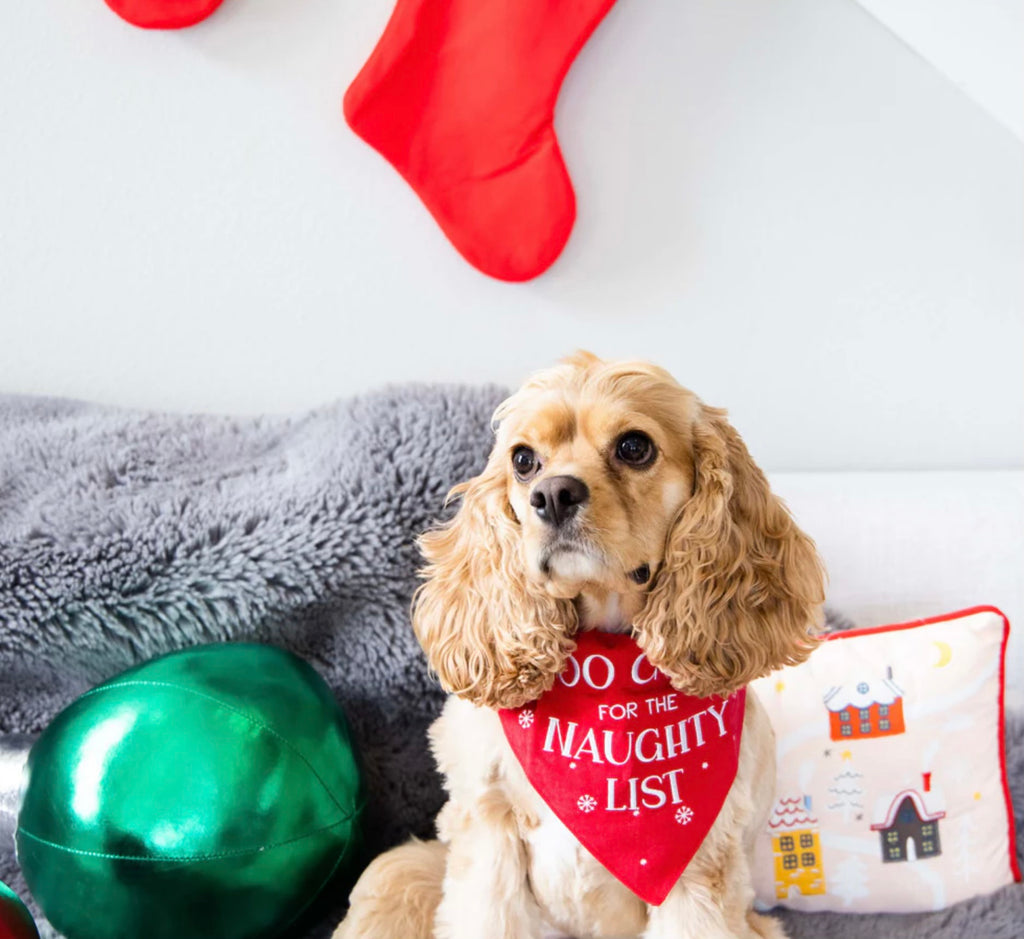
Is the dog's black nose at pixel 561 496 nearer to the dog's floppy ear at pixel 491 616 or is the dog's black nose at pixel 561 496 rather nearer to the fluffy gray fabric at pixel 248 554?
the dog's floppy ear at pixel 491 616

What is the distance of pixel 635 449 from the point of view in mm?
1172

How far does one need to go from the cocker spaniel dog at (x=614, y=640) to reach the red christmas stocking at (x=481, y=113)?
29.0 inches

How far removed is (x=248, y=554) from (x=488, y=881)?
2.35ft

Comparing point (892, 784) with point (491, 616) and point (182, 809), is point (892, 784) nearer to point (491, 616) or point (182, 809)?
point (491, 616)

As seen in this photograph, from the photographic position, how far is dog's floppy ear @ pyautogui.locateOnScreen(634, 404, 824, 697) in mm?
1177

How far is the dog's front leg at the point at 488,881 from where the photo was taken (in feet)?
4.09

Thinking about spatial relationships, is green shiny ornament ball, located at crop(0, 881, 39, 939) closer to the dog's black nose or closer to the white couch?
the dog's black nose

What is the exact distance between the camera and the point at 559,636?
1.23m

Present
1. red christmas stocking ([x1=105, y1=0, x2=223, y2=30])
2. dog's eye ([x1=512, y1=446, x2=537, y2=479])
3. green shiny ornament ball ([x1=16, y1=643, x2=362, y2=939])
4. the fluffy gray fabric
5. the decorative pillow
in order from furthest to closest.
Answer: red christmas stocking ([x1=105, y1=0, x2=223, y2=30]), the fluffy gray fabric, the decorative pillow, green shiny ornament ball ([x1=16, y1=643, x2=362, y2=939]), dog's eye ([x1=512, y1=446, x2=537, y2=479])

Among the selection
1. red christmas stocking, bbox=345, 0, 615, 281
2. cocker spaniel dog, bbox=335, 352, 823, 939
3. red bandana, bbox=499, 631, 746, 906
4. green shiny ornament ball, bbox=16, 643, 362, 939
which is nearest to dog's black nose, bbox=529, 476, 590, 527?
cocker spaniel dog, bbox=335, 352, 823, 939

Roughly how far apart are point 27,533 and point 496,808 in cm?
95

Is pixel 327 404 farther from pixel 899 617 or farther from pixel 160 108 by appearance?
pixel 899 617

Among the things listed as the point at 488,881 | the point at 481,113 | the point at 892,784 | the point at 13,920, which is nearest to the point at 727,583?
the point at 488,881

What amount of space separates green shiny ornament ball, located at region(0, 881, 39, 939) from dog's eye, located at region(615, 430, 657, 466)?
A: 3.21 feet
